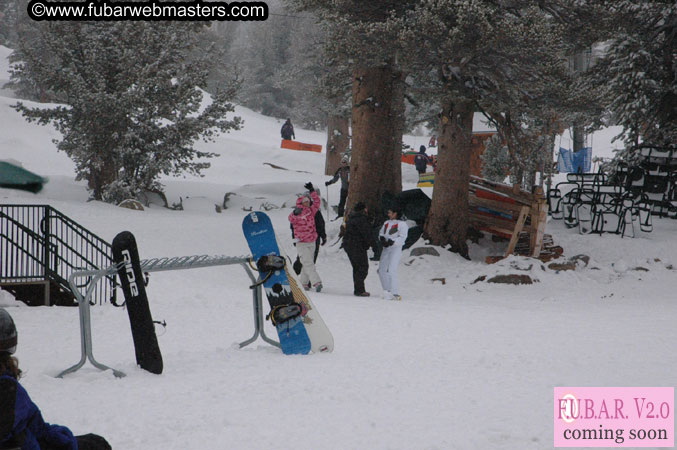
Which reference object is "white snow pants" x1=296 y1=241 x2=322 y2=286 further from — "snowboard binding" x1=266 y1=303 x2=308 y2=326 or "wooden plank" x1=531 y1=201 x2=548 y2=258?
"wooden plank" x1=531 y1=201 x2=548 y2=258

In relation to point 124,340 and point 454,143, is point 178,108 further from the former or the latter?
point 124,340

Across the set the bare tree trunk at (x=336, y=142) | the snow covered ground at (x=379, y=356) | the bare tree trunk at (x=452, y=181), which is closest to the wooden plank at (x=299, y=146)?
the bare tree trunk at (x=336, y=142)

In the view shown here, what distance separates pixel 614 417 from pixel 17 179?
2319cm

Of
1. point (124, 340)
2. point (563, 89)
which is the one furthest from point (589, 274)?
point (124, 340)

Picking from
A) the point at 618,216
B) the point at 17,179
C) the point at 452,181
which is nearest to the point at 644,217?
the point at 618,216

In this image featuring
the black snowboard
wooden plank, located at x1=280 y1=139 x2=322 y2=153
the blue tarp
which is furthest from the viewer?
wooden plank, located at x1=280 y1=139 x2=322 y2=153

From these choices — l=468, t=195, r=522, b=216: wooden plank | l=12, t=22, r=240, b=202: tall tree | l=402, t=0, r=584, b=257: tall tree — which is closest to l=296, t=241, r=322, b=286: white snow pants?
l=402, t=0, r=584, b=257: tall tree

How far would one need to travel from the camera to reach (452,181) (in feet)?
53.4

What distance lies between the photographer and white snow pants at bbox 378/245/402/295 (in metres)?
12.1

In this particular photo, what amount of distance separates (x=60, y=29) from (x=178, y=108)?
4447 mm

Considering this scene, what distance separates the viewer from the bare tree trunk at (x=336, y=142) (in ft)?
119

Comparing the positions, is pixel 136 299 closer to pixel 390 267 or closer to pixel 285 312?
pixel 285 312

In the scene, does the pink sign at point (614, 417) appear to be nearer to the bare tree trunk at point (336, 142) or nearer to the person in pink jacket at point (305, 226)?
the person in pink jacket at point (305, 226)

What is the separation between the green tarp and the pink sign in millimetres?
22107
